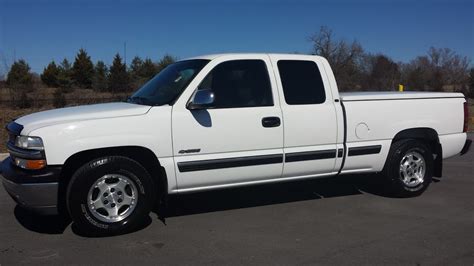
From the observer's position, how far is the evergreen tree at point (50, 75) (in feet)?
150

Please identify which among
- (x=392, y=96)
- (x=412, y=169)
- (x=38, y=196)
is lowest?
(x=412, y=169)

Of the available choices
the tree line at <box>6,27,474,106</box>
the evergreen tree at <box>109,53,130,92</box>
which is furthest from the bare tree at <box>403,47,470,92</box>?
the evergreen tree at <box>109,53,130,92</box>

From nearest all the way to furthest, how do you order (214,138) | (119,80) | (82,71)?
(214,138) < (119,80) < (82,71)

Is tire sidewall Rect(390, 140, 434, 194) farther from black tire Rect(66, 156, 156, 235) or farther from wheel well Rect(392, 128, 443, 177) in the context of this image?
black tire Rect(66, 156, 156, 235)

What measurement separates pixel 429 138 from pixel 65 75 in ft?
144

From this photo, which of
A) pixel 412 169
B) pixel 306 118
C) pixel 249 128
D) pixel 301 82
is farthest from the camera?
pixel 412 169

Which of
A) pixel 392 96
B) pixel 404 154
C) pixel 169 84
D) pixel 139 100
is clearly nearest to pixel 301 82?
pixel 392 96

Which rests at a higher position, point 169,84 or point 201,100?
point 169,84

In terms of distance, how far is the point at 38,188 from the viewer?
4484 millimetres

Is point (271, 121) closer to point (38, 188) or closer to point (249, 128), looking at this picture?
point (249, 128)

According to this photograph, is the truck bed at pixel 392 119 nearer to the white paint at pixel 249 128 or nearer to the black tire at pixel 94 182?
the white paint at pixel 249 128

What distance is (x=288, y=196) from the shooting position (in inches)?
261

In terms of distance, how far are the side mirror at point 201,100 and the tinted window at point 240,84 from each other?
241 millimetres

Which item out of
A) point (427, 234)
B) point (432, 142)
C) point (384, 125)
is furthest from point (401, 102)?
point (427, 234)
